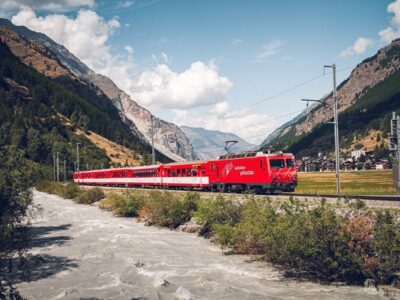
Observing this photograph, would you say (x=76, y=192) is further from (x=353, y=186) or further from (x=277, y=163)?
(x=353, y=186)

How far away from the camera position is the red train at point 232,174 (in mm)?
34781

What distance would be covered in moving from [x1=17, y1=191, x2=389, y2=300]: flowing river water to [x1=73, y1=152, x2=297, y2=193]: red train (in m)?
9.22

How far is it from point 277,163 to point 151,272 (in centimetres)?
1840

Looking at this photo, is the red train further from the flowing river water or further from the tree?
the tree

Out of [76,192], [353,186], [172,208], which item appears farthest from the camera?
[76,192]

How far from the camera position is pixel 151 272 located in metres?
19.2

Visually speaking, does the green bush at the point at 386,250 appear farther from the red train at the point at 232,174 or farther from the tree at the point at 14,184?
the red train at the point at 232,174

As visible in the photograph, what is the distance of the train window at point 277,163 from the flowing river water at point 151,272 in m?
9.54

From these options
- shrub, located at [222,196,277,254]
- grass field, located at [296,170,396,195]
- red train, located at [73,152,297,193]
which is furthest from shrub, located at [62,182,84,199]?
shrub, located at [222,196,277,254]

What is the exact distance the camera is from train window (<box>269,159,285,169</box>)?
3453 centimetres

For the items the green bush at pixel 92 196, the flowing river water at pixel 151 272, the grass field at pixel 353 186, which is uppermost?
the grass field at pixel 353 186

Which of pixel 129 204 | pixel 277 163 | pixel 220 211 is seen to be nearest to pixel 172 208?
pixel 220 211

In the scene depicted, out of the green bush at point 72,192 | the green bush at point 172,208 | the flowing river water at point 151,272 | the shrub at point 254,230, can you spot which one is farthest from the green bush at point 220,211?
the green bush at point 72,192

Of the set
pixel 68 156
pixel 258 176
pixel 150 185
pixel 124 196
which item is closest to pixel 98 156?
pixel 68 156
